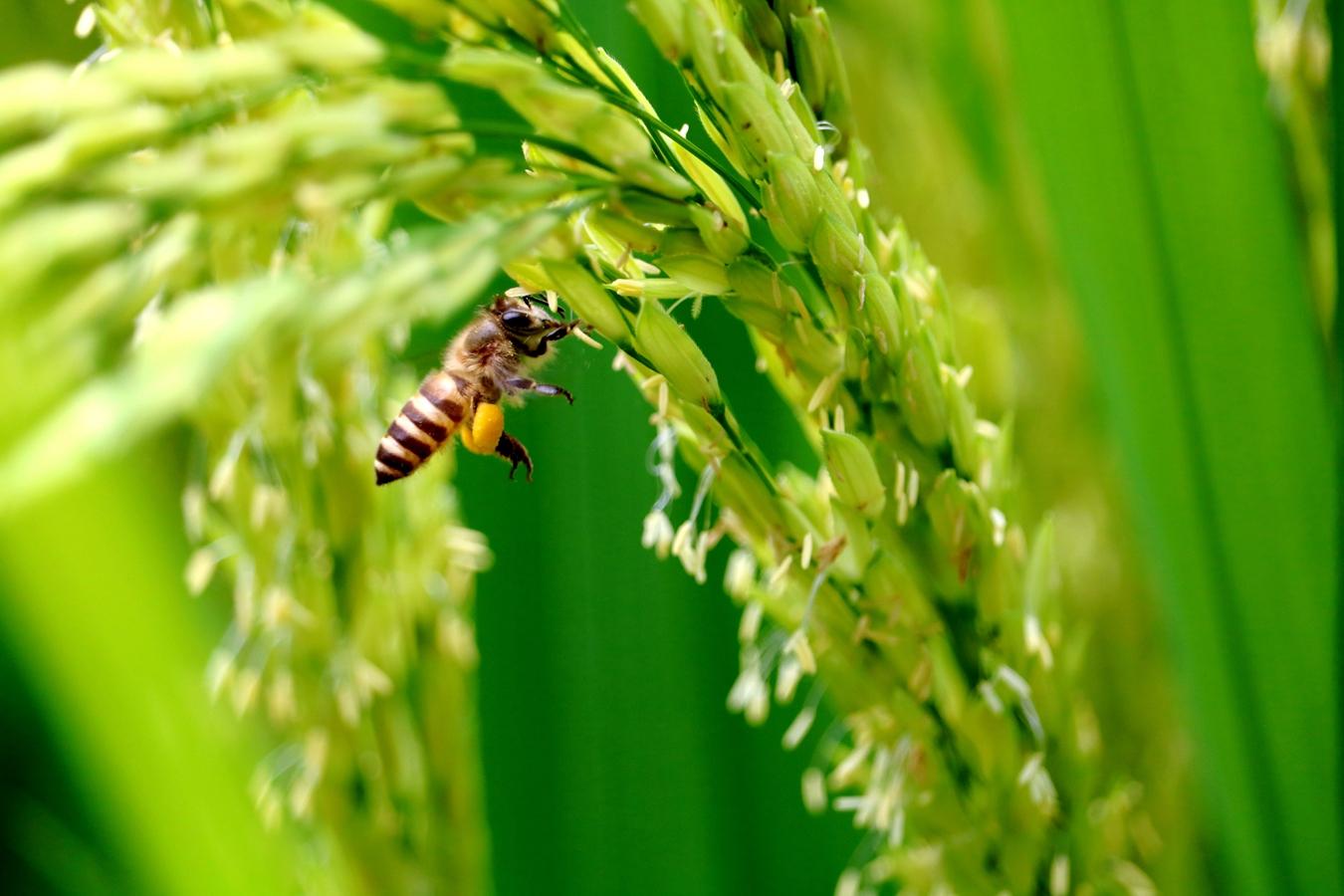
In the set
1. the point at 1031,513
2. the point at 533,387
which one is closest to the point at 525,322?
the point at 533,387

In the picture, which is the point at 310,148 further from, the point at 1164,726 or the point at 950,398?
the point at 1164,726

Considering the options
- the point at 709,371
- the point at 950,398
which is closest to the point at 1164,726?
the point at 950,398

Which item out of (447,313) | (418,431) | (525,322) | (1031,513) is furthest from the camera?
(1031,513)

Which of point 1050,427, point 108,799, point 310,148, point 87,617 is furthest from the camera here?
point 1050,427

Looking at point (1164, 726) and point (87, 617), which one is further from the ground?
point (87, 617)

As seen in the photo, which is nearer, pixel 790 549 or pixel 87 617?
pixel 790 549

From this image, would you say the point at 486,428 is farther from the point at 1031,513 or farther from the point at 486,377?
the point at 1031,513

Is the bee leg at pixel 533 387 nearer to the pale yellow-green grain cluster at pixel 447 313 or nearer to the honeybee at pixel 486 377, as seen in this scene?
the honeybee at pixel 486 377
